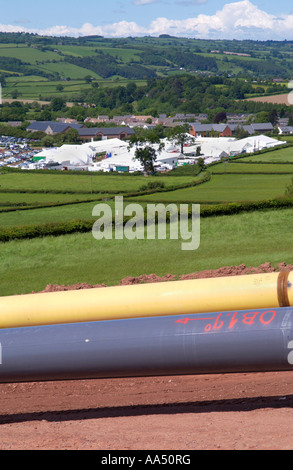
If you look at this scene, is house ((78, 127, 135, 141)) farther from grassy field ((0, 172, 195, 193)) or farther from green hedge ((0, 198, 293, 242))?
green hedge ((0, 198, 293, 242))

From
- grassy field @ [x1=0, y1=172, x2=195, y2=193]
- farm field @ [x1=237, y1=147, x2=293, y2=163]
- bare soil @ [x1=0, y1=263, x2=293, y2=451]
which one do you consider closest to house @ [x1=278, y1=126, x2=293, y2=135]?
farm field @ [x1=237, y1=147, x2=293, y2=163]

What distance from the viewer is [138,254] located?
30422 millimetres

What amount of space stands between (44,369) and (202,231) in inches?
838

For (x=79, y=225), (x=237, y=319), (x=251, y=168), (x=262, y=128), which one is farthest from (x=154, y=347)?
(x=262, y=128)

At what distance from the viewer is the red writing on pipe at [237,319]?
12109 millimetres

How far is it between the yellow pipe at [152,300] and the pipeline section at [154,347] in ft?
5.91

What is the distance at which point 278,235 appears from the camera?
31.0m

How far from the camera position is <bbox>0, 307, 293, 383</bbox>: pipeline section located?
11.8 m

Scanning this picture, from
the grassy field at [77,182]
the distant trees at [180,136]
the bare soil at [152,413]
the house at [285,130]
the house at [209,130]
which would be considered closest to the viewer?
the bare soil at [152,413]

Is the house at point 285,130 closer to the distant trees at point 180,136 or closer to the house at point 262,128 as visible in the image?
the house at point 262,128

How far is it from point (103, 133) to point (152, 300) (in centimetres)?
14362

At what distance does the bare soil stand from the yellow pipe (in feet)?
5.87

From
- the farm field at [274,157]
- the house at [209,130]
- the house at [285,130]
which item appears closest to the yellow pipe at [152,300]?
the farm field at [274,157]

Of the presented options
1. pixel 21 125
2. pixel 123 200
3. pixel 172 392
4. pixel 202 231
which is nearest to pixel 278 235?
pixel 202 231
